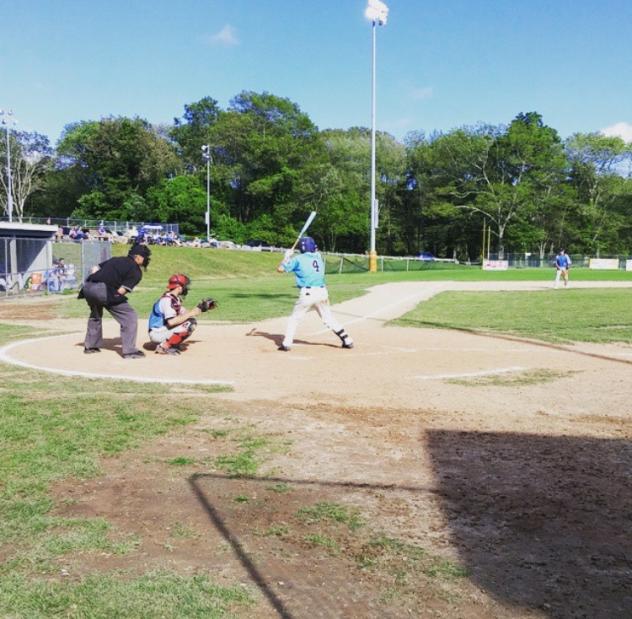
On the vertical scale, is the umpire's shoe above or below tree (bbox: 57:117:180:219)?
below

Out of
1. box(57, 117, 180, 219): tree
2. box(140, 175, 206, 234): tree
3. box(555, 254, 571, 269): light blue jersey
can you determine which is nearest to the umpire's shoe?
box(555, 254, 571, 269): light blue jersey

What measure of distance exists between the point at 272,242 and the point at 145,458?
78406 millimetres

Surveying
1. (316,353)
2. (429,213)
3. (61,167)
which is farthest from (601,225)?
(316,353)

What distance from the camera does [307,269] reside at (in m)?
10.8

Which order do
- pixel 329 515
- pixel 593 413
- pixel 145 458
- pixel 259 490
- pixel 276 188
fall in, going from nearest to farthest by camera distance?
pixel 329 515, pixel 259 490, pixel 145 458, pixel 593 413, pixel 276 188

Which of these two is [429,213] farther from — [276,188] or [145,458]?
[145,458]

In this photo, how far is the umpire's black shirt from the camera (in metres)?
9.91

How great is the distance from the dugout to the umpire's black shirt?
64.0ft

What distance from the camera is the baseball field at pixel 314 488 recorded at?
9.77ft

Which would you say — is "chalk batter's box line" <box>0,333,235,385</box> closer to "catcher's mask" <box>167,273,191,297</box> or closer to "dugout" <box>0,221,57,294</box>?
"catcher's mask" <box>167,273,191,297</box>

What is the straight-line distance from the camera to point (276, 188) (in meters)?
87.9

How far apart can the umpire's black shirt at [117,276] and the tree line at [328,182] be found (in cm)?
7091

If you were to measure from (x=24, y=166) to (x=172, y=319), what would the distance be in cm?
8292

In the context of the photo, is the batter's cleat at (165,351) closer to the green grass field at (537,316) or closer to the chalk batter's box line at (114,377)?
the chalk batter's box line at (114,377)
